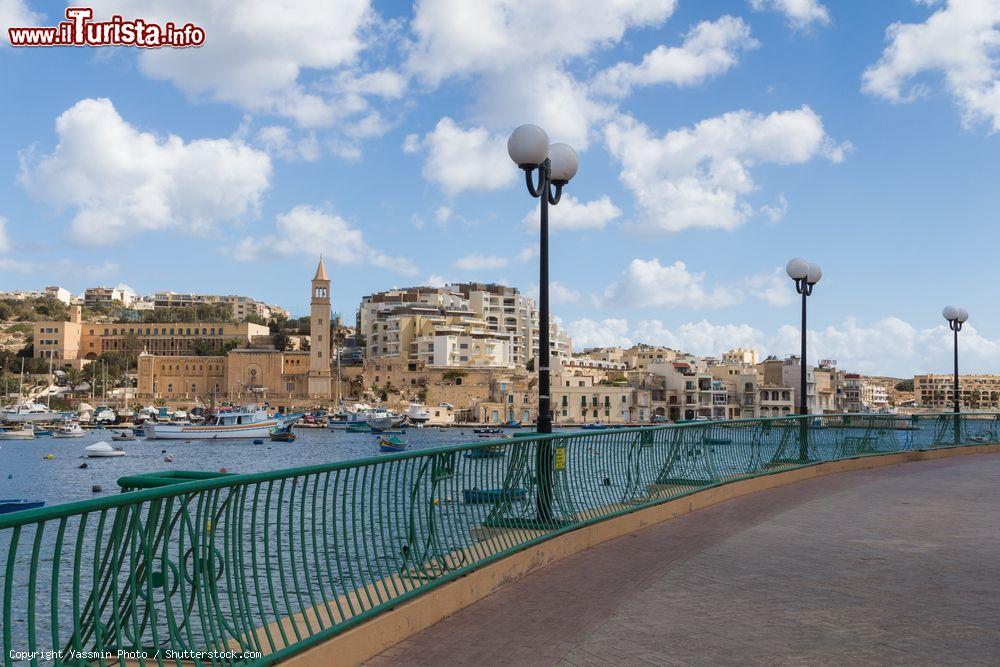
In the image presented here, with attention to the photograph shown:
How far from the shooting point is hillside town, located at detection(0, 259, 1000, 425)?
125 m

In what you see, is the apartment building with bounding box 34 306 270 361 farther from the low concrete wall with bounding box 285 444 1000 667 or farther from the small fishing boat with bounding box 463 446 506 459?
the small fishing boat with bounding box 463 446 506 459

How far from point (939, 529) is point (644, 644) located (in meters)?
6.40

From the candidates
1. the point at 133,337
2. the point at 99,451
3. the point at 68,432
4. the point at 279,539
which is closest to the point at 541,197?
the point at 279,539

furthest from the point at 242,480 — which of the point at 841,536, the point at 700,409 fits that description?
the point at 700,409

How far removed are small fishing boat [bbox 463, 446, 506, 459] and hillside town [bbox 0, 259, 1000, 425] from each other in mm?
110858

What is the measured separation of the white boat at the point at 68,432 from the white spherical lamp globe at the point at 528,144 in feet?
348

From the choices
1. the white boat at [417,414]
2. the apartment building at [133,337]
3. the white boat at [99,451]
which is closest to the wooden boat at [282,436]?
the white boat at [99,451]

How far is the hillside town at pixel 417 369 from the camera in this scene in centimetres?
12500

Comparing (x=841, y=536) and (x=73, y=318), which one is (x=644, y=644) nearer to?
(x=841, y=536)

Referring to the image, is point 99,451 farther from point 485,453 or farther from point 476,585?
point 476,585

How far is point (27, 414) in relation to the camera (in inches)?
4872

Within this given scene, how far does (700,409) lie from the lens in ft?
408

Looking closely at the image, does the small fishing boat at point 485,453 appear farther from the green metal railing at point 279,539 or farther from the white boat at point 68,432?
the white boat at point 68,432

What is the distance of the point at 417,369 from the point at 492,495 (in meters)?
136
